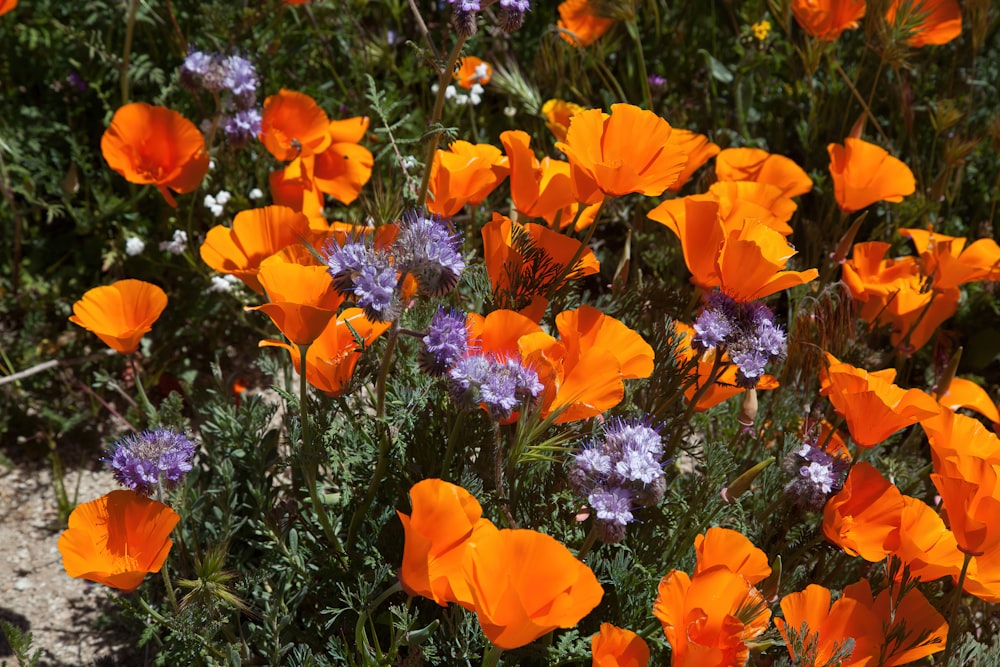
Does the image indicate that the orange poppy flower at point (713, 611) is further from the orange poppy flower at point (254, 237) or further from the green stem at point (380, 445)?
the orange poppy flower at point (254, 237)

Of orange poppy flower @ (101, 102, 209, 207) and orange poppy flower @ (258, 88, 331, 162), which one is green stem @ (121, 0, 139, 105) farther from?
orange poppy flower @ (258, 88, 331, 162)

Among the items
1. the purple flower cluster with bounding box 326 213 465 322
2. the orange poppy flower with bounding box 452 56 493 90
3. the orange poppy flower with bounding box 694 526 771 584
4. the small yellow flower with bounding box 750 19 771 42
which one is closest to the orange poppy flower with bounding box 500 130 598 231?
the purple flower cluster with bounding box 326 213 465 322

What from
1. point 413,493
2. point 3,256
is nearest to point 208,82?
point 3,256

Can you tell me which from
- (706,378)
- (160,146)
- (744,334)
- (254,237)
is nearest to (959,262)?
(706,378)

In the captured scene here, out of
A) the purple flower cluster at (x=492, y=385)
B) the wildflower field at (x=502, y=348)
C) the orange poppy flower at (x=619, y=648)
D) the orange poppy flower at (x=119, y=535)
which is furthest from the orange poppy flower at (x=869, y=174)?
the orange poppy flower at (x=119, y=535)

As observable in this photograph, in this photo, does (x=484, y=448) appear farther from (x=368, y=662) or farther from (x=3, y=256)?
(x=3, y=256)
